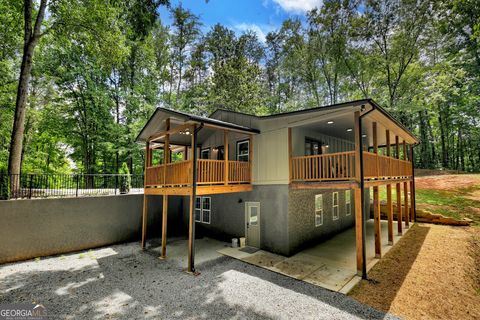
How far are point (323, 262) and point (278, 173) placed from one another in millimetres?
3717

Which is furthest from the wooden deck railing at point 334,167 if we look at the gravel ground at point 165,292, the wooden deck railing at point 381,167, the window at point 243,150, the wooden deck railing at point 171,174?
the wooden deck railing at point 171,174

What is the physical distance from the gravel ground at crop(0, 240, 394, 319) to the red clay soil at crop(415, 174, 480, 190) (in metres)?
18.2

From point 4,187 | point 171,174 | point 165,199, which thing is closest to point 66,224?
point 4,187

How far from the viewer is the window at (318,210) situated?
10.4 meters

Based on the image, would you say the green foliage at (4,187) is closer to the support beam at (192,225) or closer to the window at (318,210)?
the support beam at (192,225)

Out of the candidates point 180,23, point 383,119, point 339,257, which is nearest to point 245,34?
point 180,23

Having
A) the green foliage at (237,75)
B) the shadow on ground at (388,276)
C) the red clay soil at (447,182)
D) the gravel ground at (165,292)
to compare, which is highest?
the green foliage at (237,75)

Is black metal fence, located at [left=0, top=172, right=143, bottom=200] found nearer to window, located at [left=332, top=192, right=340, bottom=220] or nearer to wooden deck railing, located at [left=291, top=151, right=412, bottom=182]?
wooden deck railing, located at [left=291, top=151, right=412, bottom=182]

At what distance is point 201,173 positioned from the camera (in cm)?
848

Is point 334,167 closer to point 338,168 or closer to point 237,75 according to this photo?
point 338,168

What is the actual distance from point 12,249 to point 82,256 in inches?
91.9

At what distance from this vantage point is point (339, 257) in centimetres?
849

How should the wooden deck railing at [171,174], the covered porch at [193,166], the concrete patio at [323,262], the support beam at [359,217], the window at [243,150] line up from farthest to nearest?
the window at [243,150]
the wooden deck railing at [171,174]
the covered porch at [193,166]
the support beam at [359,217]
the concrete patio at [323,262]

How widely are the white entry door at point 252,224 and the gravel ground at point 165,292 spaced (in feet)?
5.61
